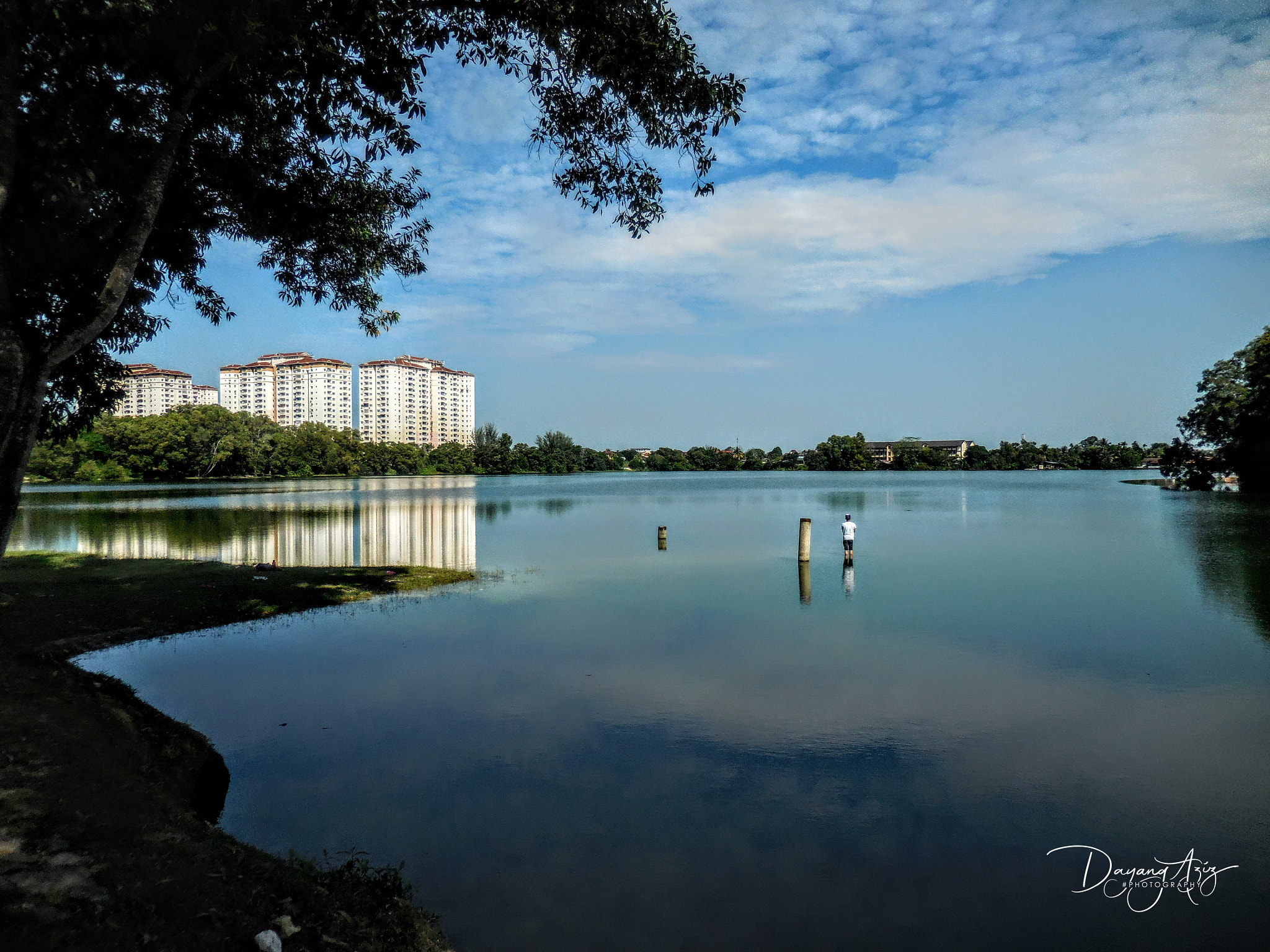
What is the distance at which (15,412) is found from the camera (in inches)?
244

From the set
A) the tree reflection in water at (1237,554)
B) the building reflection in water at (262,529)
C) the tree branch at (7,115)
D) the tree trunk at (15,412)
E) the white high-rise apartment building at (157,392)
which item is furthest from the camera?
the white high-rise apartment building at (157,392)

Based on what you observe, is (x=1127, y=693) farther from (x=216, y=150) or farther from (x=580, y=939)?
(x=216, y=150)

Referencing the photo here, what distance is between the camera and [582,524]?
38906mm

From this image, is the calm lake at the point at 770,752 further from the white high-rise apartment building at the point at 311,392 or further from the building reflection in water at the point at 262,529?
the white high-rise apartment building at the point at 311,392

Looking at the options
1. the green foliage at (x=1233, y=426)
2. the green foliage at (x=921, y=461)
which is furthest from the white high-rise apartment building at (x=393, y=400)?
the green foliage at (x=1233, y=426)

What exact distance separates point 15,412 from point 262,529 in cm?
3045

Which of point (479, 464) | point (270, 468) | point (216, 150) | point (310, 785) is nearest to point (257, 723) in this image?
point (310, 785)

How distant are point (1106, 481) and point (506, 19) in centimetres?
11396

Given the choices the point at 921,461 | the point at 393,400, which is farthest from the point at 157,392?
the point at 921,461

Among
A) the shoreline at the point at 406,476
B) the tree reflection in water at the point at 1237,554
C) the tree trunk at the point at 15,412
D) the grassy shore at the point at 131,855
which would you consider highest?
the tree trunk at the point at 15,412

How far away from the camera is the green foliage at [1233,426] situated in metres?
54.9

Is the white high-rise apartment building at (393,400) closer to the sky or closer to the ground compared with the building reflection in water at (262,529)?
closer to the sky

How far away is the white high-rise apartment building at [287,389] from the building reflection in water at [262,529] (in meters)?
127

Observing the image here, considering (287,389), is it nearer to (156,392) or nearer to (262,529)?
(156,392)
